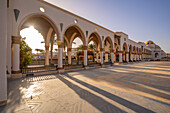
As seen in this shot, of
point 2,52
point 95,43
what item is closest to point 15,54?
point 2,52

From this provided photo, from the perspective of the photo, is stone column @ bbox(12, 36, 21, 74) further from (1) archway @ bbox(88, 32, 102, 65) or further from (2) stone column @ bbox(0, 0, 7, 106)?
(1) archway @ bbox(88, 32, 102, 65)

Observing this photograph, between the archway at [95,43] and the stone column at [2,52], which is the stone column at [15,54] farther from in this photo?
the archway at [95,43]

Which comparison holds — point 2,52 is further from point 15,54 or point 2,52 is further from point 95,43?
point 95,43

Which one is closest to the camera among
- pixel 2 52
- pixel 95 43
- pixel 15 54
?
pixel 2 52

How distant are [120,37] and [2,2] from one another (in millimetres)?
25843

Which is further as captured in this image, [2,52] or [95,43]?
[95,43]

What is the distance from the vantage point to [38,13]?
9.77m

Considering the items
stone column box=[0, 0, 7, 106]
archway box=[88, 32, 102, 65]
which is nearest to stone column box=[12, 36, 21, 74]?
stone column box=[0, 0, 7, 106]

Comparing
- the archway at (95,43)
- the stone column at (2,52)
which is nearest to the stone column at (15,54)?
the stone column at (2,52)

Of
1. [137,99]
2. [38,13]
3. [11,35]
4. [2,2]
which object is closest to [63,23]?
[38,13]

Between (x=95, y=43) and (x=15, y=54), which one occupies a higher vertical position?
(x=95, y=43)

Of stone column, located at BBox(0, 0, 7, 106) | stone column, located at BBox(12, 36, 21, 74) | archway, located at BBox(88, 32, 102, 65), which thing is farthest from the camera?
archway, located at BBox(88, 32, 102, 65)

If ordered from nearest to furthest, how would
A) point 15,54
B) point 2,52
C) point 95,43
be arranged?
point 2,52, point 15,54, point 95,43

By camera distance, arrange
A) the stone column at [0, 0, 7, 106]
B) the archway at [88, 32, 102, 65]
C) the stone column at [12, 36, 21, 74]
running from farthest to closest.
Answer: the archway at [88, 32, 102, 65], the stone column at [12, 36, 21, 74], the stone column at [0, 0, 7, 106]
